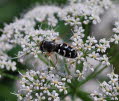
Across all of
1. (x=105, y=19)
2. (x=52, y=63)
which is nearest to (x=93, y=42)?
(x=52, y=63)

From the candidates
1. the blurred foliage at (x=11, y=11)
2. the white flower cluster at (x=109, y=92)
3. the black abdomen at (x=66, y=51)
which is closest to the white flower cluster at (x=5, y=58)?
the blurred foliage at (x=11, y=11)

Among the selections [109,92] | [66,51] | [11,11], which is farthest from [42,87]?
[11,11]

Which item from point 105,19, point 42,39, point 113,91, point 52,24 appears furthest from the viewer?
point 105,19

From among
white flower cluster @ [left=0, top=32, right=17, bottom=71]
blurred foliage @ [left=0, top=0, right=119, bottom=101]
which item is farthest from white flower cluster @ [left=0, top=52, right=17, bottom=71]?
blurred foliage @ [left=0, top=0, right=119, bottom=101]

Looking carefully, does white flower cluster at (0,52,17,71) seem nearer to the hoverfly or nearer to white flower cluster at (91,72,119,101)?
the hoverfly

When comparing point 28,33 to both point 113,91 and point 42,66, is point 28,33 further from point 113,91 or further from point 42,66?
point 113,91

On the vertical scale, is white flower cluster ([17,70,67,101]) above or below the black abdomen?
below

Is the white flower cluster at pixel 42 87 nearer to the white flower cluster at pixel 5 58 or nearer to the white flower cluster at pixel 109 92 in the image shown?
the white flower cluster at pixel 109 92

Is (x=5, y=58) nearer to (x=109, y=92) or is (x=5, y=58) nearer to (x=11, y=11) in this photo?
(x=109, y=92)
